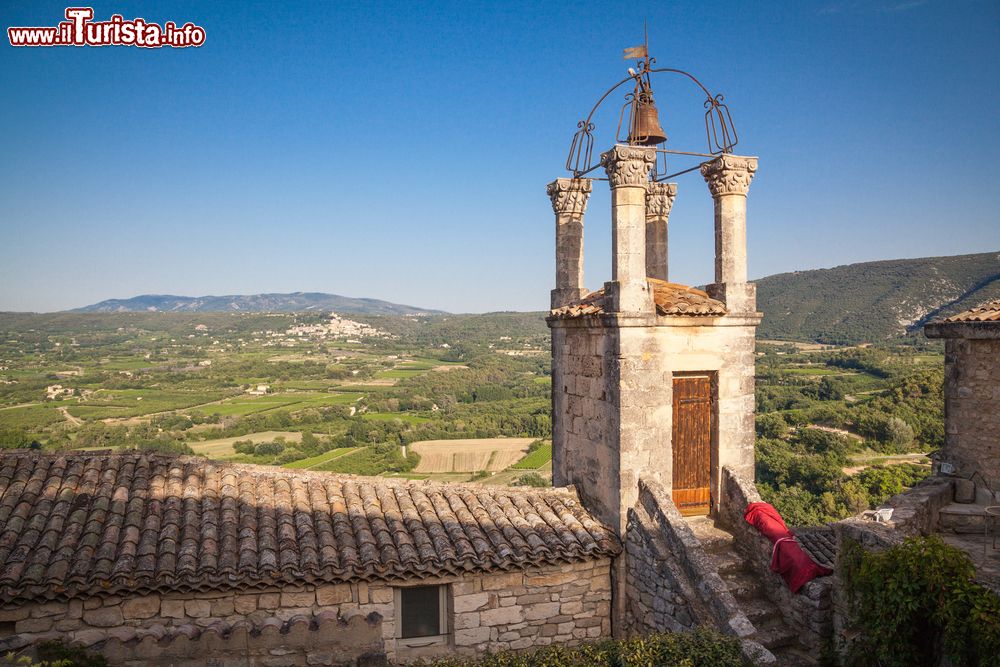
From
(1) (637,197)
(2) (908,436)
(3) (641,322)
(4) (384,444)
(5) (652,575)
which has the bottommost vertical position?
(4) (384,444)

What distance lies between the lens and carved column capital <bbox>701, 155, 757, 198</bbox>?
29.3 feet

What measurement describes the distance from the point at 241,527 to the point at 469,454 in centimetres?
3951

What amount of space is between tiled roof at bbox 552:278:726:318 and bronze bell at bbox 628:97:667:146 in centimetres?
226

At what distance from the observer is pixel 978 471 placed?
9773 mm

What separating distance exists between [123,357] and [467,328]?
6295 centimetres

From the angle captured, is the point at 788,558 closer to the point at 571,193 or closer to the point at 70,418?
the point at 571,193

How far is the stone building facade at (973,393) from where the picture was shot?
9461 millimetres

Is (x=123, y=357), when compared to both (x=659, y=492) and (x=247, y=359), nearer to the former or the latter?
(x=247, y=359)

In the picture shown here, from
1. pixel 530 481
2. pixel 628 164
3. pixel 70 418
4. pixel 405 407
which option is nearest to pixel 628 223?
pixel 628 164

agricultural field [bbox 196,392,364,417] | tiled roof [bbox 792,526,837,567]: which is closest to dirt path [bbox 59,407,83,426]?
agricultural field [bbox 196,392,364,417]

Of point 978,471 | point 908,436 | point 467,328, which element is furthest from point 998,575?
point 467,328

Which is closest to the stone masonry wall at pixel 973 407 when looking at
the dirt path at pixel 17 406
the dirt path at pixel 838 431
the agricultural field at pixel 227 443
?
the dirt path at pixel 838 431

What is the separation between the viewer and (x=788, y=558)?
24.1 ft

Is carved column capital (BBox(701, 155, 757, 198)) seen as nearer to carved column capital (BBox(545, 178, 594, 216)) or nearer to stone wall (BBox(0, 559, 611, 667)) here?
carved column capital (BBox(545, 178, 594, 216))
